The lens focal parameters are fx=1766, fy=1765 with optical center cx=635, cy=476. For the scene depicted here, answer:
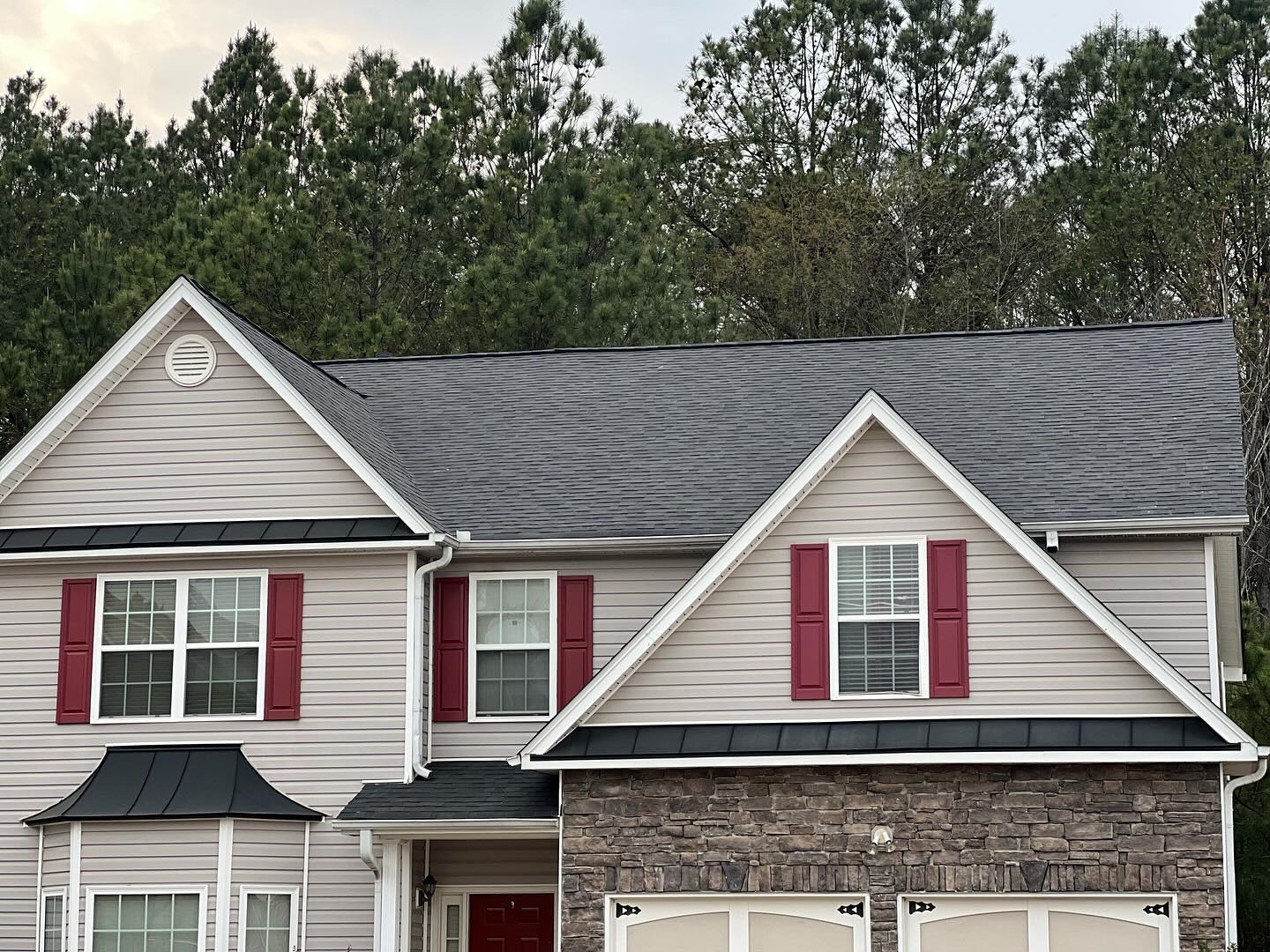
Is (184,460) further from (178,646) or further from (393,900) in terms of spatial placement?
(393,900)

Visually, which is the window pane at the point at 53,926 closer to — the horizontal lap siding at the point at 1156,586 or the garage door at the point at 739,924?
the garage door at the point at 739,924

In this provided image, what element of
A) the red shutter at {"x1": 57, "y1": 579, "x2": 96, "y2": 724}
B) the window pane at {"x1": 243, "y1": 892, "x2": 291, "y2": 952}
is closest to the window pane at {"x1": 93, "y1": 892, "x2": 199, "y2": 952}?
the window pane at {"x1": 243, "y1": 892, "x2": 291, "y2": 952}

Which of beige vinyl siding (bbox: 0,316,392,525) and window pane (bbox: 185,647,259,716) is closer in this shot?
window pane (bbox: 185,647,259,716)

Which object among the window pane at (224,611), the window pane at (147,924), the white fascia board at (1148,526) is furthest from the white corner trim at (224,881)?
the white fascia board at (1148,526)

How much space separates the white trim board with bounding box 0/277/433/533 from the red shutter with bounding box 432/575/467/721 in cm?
195

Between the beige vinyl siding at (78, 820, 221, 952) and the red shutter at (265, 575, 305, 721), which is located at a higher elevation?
the red shutter at (265, 575, 305, 721)

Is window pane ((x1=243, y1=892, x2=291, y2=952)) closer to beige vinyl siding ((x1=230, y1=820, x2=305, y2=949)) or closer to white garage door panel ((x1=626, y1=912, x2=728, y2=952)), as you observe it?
beige vinyl siding ((x1=230, y1=820, x2=305, y2=949))

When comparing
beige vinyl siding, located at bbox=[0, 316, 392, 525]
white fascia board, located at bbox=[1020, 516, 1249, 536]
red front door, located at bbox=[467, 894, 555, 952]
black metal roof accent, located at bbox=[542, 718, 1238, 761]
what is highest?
beige vinyl siding, located at bbox=[0, 316, 392, 525]

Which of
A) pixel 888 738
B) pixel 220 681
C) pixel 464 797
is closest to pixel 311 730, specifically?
pixel 220 681

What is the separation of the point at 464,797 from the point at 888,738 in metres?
4.15

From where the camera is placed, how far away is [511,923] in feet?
57.9

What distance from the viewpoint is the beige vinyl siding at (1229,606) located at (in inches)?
682

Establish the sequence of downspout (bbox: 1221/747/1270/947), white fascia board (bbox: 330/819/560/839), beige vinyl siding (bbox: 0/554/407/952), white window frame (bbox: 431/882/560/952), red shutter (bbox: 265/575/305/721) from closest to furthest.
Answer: downspout (bbox: 1221/747/1270/947) → white fascia board (bbox: 330/819/560/839) → beige vinyl siding (bbox: 0/554/407/952) → red shutter (bbox: 265/575/305/721) → white window frame (bbox: 431/882/560/952)

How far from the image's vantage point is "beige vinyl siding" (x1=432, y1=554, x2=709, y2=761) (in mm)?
17797
